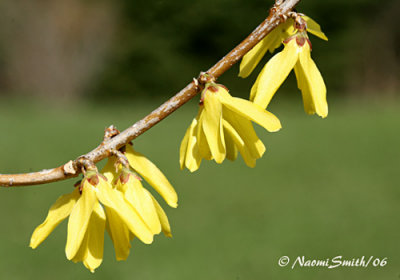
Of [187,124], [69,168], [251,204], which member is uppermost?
[187,124]

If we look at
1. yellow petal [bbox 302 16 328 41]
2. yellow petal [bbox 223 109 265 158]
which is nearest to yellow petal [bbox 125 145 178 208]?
yellow petal [bbox 223 109 265 158]

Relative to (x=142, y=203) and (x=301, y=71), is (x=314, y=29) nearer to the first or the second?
(x=301, y=71)

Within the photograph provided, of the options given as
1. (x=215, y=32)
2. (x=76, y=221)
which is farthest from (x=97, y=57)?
(x=76, y=221)

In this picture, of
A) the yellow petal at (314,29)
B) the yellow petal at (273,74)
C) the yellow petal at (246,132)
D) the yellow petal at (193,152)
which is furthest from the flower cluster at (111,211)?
the yellow petal at (314,29)

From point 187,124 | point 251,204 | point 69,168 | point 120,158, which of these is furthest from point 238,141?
point 187,124

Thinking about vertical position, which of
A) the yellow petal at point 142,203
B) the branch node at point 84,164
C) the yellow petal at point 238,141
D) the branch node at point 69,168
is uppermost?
the yellow petal at point 238,141

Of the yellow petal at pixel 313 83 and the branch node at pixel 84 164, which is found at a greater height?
the yellow petal at pixel 313 83

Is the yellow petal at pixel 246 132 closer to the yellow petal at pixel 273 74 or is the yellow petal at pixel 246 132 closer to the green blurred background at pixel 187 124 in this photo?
the yellow petal at pixel 273 74
